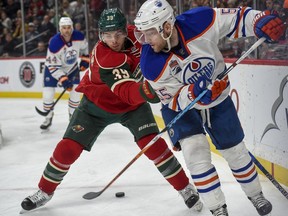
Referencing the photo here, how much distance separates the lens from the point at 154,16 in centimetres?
Result: 204

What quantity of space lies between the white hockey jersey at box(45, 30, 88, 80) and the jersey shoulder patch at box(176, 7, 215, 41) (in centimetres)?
304

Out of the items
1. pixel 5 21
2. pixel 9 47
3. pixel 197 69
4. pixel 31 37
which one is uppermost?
pixel 197 69

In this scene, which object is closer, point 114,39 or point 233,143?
point 233,143

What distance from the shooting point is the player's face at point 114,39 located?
8.01ft

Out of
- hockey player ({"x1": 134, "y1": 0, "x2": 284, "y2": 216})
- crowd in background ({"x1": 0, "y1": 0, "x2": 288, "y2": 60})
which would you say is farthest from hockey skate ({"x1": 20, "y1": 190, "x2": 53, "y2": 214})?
crowd in background ({"x1": 0, "y1": 0, "x2": 288, "y2": 60})

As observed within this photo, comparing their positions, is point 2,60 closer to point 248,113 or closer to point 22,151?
point 22,151

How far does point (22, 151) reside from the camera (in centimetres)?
434

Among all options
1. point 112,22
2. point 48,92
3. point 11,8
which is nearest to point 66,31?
point 48,92

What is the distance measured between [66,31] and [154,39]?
126 inches

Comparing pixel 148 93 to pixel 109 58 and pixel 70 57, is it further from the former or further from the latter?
pixel 70 57

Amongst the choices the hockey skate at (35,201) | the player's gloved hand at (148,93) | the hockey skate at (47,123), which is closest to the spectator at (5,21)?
the hockey skate at (47,123)

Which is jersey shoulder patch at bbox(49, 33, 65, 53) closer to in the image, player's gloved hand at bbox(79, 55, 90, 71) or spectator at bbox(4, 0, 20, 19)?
player's gloved hand at bbox(79, 55, 90, 71)

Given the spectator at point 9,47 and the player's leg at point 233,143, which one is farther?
the spectator at point 9,47

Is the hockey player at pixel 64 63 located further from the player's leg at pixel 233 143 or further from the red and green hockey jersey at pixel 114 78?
the player's leg at pixel 233 143
